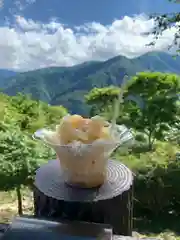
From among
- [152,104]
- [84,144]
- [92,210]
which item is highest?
[152,104]

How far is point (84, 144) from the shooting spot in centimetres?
103

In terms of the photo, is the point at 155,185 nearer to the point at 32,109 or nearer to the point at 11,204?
the point at 11,204

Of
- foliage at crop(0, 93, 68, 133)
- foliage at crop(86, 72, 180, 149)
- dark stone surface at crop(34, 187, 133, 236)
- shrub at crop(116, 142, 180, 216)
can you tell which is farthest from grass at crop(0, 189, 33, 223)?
dark stone surface at crop(34, 187, 133, 236)

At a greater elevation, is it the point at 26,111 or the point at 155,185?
the point at 26,111

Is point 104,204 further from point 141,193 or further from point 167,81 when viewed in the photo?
point 167,81

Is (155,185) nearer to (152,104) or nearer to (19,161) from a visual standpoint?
(152,104)

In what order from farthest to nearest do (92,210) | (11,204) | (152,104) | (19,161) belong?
(152,104) < (11,204) < (19,161) < (92,210)

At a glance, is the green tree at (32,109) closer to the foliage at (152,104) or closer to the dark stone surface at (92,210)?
the foliage at (152,104)

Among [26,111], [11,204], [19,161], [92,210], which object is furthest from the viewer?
[26,111]

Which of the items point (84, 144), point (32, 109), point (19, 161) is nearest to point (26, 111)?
point (32, 109)

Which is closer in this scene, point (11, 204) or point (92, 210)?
point (92, 210)

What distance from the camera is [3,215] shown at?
4.12 m

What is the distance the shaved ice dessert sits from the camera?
104 cm

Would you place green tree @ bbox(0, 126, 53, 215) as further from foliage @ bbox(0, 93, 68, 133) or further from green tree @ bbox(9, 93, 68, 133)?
green tree @ bbox(9, 93, 68, 133)
